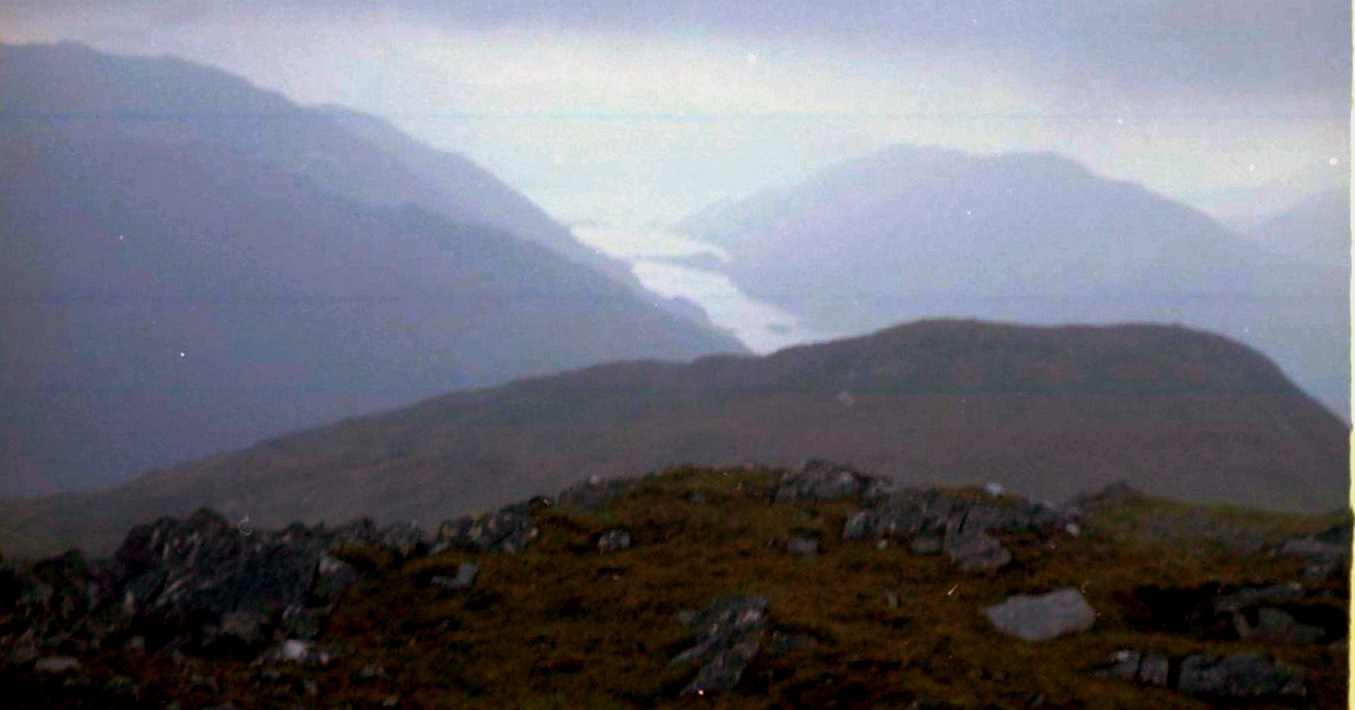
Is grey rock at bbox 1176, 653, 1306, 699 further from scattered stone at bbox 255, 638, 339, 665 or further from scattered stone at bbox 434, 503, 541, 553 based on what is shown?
scattered stone at bbox 434, 503, 541, 553

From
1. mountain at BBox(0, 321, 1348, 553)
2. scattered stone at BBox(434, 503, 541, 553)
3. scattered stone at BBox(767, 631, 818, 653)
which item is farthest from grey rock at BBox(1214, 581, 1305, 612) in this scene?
mountain at BBox(0, 321, 1348, 553)

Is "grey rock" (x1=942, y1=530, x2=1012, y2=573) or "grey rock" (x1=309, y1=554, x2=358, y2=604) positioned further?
"grey rock" (x1=942, y1=530, x2=1012, y2=573)

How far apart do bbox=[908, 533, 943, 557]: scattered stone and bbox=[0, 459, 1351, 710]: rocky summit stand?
0.49 ft

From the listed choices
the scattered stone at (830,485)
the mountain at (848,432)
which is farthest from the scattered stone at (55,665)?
the mountain at (848,432)

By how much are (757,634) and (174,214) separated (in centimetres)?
9552

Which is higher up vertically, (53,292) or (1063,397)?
(53,292)

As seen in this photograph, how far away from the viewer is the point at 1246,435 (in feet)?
325

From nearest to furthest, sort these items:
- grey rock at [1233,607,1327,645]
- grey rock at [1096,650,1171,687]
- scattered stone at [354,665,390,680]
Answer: grey rock at [1096,650,1171,687], scattered stone at [354,665,390,680], grey rock at [1233,607,1327,645]

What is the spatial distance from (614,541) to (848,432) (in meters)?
74.6

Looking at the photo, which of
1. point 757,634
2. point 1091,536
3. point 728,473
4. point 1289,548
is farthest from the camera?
point 728,473

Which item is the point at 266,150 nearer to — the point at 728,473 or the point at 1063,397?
the point at 1063,397

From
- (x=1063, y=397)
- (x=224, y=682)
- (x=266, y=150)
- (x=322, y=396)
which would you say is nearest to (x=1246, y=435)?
(x=1063, y=397)

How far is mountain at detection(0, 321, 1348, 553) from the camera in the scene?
88.8 meters

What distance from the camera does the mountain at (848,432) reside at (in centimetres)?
8875
